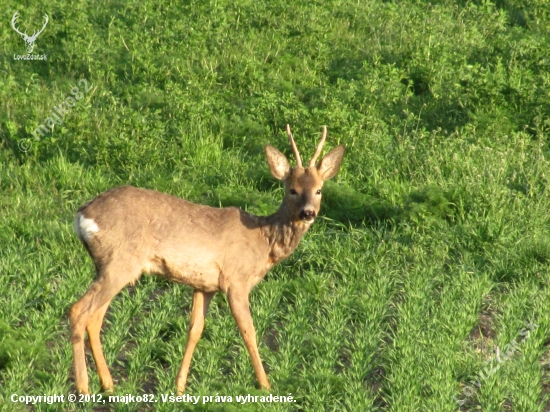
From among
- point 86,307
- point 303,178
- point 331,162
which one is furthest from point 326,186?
point 86,307

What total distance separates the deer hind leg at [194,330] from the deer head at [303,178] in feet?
2.82

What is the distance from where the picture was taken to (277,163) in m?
7.84

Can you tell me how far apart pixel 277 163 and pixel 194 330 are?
1.41 m

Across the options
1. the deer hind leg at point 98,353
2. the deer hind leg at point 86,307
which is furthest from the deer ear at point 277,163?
the deer hind leg at point 98,353

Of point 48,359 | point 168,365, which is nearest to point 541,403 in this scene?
point 168,365

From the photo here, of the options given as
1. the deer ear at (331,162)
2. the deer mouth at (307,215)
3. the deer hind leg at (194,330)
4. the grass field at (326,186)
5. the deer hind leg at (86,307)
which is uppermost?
the deer ear at (331,162)

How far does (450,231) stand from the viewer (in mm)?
9320

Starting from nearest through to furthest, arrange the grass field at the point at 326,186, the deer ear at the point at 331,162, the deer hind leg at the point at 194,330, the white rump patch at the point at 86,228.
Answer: the white rump patch at the point at 86,228 → the deer hind leg at the point at 194,330 → the grass field at the point at 326,186 → the deer ear at the point at 331,162

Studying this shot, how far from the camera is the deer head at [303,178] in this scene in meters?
7.43

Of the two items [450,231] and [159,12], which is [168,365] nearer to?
[450,231]

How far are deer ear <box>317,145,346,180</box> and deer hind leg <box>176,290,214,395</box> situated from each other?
123cm

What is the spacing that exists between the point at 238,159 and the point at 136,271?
400cm

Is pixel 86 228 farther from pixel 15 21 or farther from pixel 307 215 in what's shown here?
pixel 15 21

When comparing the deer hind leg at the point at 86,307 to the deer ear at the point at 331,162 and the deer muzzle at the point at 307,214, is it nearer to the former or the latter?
the deer muzzle at the point at 307,214
